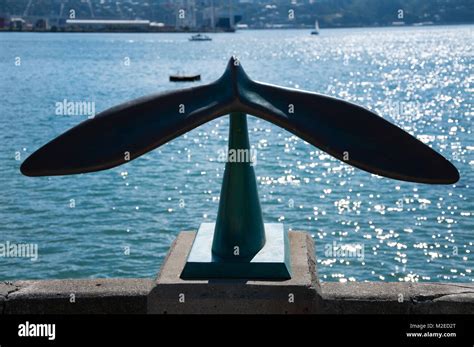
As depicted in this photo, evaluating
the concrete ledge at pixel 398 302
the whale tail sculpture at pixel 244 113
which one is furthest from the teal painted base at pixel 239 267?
the concrete ledge at pixel 398 302

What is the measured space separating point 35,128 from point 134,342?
111 ft

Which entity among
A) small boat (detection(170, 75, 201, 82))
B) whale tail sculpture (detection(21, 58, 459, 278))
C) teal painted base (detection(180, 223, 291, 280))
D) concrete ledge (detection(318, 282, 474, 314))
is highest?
whale tail sculpture (detection(21, 58, 459, 278))

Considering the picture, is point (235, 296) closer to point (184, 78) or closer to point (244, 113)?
point (244, 113)

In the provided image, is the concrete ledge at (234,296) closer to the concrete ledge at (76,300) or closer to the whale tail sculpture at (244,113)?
the concrete ledge at (76,300)

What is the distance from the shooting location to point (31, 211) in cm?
2208

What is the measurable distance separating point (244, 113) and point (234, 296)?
60.0 inches

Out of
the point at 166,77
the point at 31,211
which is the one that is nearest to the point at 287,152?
the point at 31,211

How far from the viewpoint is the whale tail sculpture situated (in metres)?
7.00

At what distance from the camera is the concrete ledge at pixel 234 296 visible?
7.06 metres

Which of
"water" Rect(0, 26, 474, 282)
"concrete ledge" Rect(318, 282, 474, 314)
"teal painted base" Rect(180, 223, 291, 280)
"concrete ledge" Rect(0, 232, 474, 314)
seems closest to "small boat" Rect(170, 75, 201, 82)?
"water" Rect(0, 26, 474, 282)

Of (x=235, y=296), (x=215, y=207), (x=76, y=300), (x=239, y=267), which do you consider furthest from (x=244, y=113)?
(x=215, y=207)

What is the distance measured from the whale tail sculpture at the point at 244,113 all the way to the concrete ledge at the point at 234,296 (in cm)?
18

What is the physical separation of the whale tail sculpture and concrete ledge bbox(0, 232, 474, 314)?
0.60 feet

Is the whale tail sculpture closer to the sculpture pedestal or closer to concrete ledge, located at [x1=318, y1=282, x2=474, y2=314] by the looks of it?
the sculpture pedestal
